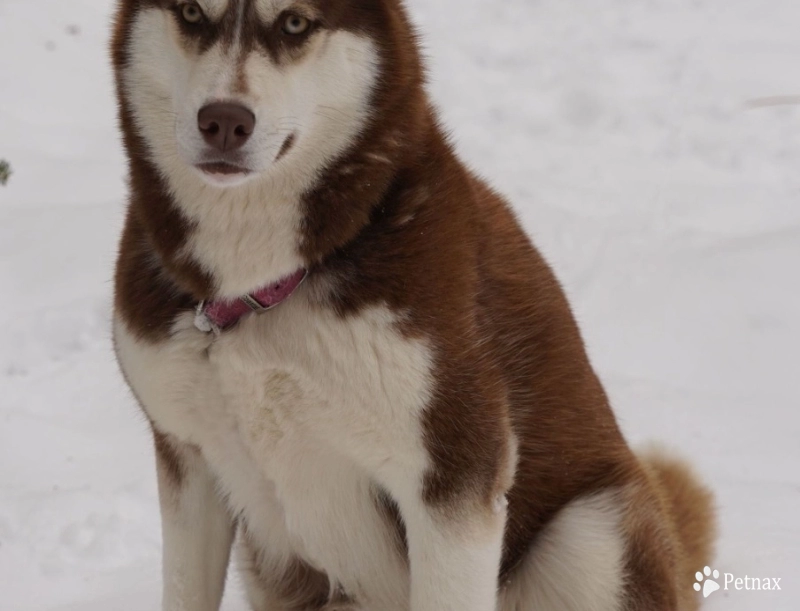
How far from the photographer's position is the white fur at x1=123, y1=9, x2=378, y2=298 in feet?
8.15

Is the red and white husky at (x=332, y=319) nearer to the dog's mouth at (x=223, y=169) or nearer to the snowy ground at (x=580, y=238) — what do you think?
the dog's mouth at (x=223, y=169)

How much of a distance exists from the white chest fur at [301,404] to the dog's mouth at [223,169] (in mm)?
329

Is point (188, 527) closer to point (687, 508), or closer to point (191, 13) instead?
point (191, 13)

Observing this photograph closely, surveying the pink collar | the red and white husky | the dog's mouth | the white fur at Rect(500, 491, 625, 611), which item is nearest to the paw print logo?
the red and white husky

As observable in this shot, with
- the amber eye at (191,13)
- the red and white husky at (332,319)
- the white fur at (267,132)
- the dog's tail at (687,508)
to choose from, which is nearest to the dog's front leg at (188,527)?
the red and white husky at (332,319)

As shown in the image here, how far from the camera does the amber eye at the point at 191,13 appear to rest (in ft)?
8.27

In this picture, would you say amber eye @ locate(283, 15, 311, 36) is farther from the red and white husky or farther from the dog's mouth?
the dog's mouth

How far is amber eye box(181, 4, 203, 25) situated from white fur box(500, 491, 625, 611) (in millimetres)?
1480

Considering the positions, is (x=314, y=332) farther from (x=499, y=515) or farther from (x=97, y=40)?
(x=97, y=40)

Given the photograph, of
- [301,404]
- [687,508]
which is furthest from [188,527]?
[687,508]

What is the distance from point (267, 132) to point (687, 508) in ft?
5.83

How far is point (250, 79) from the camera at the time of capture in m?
2.44

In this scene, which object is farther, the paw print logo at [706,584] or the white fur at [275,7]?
the paw print logo at [706,584]

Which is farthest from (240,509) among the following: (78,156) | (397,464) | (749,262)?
(78,156)
